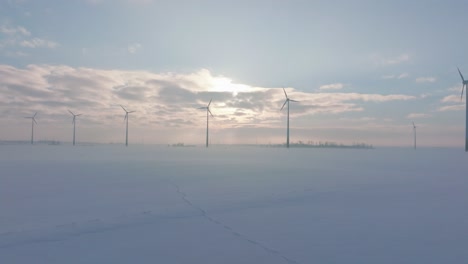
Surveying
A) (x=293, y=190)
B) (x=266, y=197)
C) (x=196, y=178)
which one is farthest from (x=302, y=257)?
(x=196, y=178)

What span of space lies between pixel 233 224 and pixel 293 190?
566 centimetres

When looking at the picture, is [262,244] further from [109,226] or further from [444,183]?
[444,183]

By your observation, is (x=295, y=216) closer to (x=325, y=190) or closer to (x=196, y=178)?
(x=325, y=190)

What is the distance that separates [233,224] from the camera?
8.23 m

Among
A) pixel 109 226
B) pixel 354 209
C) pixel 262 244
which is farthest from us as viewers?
pixel 354 209

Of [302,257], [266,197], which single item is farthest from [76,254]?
[266,197]

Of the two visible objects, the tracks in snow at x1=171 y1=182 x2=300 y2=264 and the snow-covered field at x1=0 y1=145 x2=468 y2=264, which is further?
the snow-covered field at x1=0 y1=145 x2=468 y2=264

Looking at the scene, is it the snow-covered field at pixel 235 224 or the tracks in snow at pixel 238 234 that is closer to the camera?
the tracks in snow at pixel 238 234

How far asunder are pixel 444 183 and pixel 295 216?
33.5 ft

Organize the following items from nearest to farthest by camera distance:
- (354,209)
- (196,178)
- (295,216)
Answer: (295,216) < (354,209) < (196,178)

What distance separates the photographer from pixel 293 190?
43.8ft

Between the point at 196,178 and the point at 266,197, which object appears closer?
the point at 266,197

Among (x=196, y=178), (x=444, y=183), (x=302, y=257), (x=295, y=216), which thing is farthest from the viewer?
(x=196, y=178)

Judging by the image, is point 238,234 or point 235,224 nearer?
point 238,234
